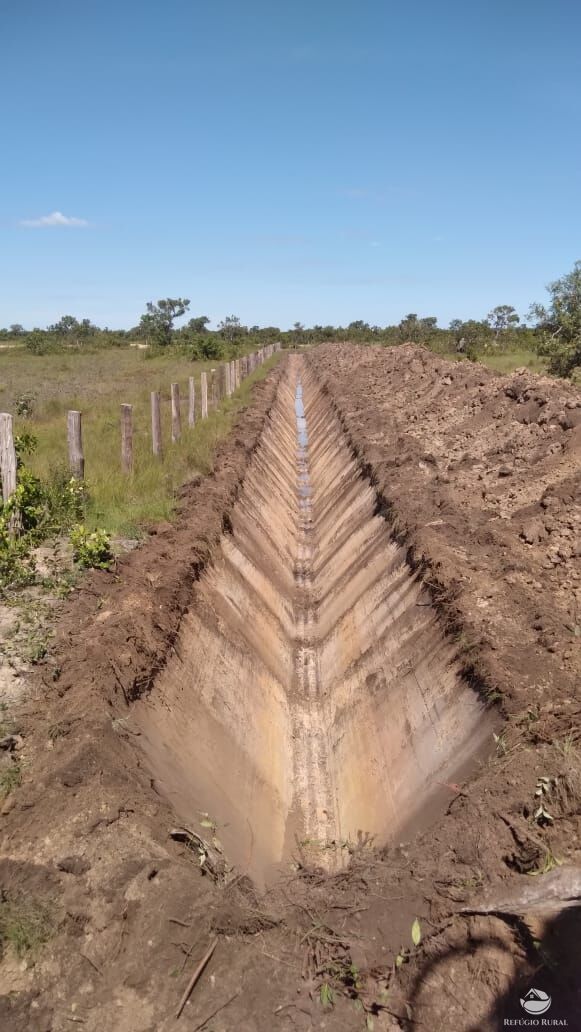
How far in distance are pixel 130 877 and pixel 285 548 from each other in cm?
937

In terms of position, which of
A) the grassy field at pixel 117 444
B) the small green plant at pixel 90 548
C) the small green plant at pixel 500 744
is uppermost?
the grassy field at pixel 117 444

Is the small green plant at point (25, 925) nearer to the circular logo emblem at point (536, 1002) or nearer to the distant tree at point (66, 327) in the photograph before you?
the circular logo emblem at point (536, 1002)

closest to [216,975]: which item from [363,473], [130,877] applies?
[130,877]

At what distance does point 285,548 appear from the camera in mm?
12898

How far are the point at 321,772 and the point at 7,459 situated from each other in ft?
17.9

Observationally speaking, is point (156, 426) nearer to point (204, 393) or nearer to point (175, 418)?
point (175, 418)

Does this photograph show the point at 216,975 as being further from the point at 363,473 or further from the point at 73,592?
the point at 363,473

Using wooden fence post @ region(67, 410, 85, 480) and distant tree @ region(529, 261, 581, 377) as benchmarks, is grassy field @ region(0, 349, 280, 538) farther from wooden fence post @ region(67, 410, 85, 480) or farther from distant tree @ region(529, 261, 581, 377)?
distant tree @ region(529, 261, 581, 377)

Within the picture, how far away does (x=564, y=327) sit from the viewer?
22.8 meters

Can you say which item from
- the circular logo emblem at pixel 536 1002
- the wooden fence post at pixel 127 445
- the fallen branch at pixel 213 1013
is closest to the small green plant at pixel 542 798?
the circular logo emblem at pixel 536 1002

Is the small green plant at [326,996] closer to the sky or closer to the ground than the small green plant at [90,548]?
closer to the ground

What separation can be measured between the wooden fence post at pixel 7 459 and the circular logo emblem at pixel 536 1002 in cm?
700

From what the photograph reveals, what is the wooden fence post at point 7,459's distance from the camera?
7.47 meters

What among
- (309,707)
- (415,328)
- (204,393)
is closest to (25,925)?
(309,707)
